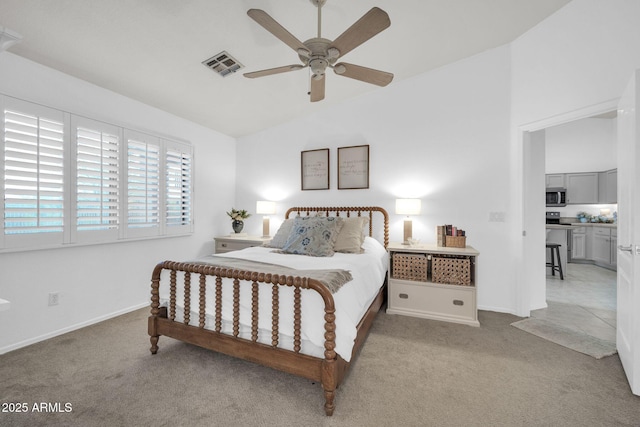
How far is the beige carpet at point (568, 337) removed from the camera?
7.63 feet

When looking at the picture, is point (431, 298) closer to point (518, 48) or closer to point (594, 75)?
point (594, 75)

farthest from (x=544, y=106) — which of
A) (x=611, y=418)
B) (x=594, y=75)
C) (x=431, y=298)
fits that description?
(x=611, y=418)

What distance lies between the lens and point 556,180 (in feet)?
21.2

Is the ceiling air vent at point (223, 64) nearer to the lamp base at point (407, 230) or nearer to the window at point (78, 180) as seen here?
the window at point (78, 180)

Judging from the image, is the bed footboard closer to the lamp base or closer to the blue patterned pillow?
the blue patterned pillow

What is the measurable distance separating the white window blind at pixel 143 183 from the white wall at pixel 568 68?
171 inches

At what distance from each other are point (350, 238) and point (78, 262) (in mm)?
2837

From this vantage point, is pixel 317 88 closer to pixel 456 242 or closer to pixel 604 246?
pixel 456 242

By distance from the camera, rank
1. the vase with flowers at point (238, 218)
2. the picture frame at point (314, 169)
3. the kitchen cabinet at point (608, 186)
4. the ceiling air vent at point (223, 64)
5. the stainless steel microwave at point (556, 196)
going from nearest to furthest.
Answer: the ceiling air vent at point (223, 64)
the picture frame at point (314, 169)
the vase with flowers at point (238, 218)
the kitchen cabinet at point (608, 186)
the stainless steel microwave at point (556, 196)

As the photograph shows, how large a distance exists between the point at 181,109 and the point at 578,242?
26.9 ft

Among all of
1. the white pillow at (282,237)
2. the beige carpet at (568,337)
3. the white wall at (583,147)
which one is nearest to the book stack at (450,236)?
the beige carpet at (568,337)

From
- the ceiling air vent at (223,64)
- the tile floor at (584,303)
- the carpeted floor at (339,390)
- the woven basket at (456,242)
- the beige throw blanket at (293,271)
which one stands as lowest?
the carpeted floor at (339,390)

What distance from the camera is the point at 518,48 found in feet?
10.2

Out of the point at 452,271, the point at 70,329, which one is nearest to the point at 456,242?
the point at 452,271
